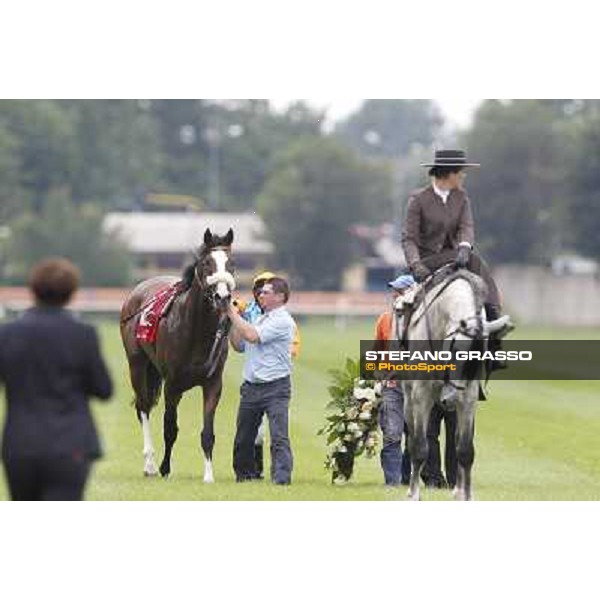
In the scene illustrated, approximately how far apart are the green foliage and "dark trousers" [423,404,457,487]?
217 feet

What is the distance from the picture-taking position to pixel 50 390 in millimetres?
9883

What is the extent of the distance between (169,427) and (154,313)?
989 mm

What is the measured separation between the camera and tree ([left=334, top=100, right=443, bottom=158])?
13975 cm

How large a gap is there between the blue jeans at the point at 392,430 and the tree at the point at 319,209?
70.1 m

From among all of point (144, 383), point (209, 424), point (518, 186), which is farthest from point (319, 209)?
point (209, 424)

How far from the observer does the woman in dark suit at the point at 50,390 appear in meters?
9.76

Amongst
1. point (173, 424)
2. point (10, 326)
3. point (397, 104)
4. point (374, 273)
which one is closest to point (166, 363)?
point (173, 424)

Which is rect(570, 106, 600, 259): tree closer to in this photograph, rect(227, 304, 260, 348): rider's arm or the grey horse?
rect(227, 304, 260, 348): rider's arm

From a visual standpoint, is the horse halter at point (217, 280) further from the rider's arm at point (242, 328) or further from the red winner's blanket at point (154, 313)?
the red winner's blanket at point (154, 313)

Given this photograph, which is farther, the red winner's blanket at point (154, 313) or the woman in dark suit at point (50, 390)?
the red winner's blanket at point (154, 313)

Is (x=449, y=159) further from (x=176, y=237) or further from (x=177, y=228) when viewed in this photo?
(x=177, y=228)

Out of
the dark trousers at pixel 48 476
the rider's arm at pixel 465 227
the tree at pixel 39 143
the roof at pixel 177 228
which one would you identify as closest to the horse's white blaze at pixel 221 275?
the rider's arm at pixel 465 227

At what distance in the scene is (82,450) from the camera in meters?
9.79
